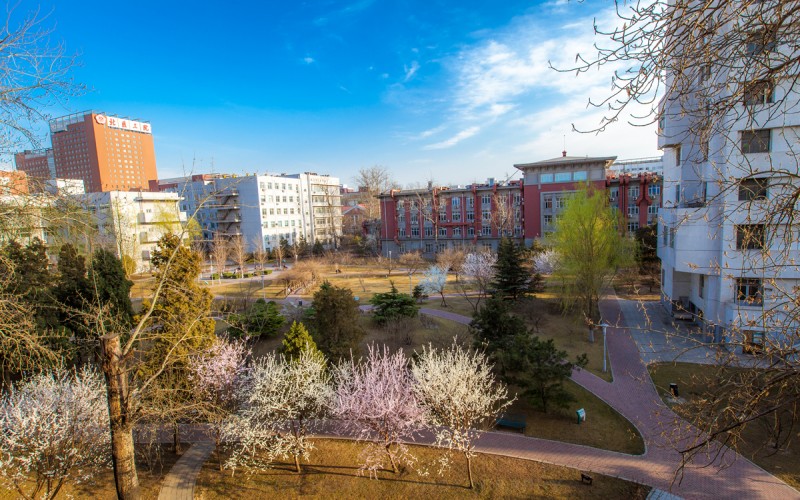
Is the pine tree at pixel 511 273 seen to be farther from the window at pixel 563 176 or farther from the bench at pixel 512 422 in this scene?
the window at pixel 563 176

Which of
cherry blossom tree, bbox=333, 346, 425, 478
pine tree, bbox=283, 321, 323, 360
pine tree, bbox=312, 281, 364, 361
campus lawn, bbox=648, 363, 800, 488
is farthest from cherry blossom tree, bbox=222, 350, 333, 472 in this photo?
campus lawn, bbox=648, 363, 800, 488

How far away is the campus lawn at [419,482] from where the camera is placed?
942 cm

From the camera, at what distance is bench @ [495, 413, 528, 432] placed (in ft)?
40.7

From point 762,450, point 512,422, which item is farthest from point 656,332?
point 512,422

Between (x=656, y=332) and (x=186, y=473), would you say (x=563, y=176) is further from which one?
(x=186, y=473)

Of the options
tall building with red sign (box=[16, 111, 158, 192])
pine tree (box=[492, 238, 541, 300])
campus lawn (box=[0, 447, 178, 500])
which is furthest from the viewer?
tall building with red sign (box=[16, 111, 158, 192])

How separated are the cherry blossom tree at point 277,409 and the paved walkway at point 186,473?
1.05 m

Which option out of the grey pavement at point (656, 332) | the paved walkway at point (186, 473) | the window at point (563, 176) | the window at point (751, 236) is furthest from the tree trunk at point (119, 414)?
the window at point (563, 176)

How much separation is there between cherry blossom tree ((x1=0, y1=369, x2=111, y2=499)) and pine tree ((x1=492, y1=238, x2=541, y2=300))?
64.7 ft

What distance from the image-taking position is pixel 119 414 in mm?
5246

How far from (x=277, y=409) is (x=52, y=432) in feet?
15.8

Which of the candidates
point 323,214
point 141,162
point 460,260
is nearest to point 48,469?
point 460,260

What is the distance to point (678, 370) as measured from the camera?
51.5 ft

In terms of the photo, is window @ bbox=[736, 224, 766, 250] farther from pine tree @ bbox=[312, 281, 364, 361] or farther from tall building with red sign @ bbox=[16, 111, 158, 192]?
tall building with red sign @ bbox=[16, 111, 158, 192]
